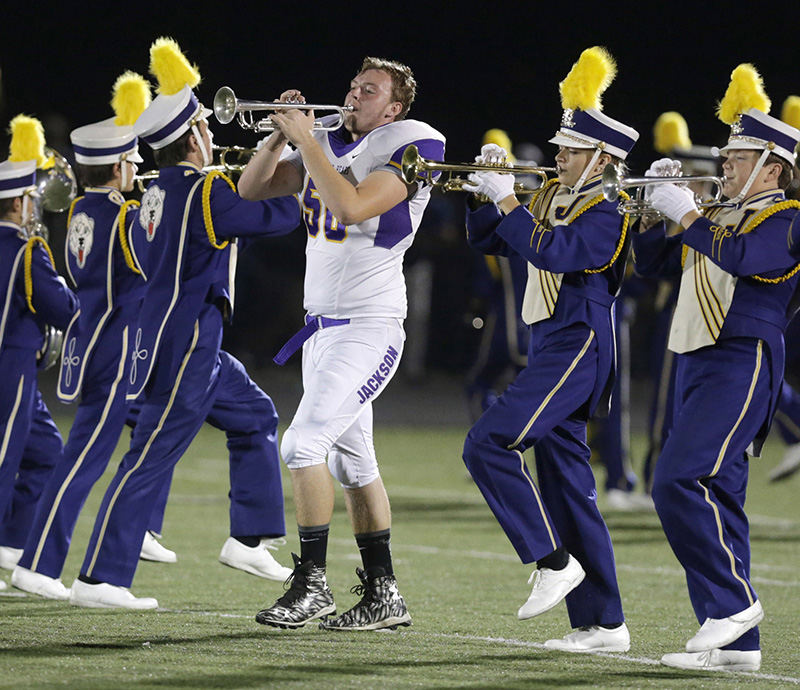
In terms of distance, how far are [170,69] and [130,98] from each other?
68 centimetres

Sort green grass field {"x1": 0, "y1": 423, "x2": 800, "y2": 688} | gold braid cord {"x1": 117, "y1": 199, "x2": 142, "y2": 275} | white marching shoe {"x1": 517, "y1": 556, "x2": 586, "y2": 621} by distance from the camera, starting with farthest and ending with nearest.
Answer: gold braid cord {"x1": 117, "y1": 199, "x2": 142, "y2": 275}
white marching shoe {"x1": 517, "y1": 556, "x2": 586, "y2": 621}
green grass field {"x1": 0, "y1": 423, "x2": 800, "y2": 688}

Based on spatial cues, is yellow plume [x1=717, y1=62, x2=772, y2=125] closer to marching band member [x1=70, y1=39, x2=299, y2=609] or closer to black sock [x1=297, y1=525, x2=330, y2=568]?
marching band member [x1=70, y1=39, x2=299, y2=609]

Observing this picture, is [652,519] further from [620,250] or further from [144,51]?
[144,51]

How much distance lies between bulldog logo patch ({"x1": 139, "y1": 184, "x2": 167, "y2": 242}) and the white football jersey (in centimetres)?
Result: 77

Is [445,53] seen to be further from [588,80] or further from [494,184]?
[494,184]

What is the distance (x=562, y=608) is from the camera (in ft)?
20.6

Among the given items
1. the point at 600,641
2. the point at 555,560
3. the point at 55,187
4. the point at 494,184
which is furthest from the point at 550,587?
the point at 55,187

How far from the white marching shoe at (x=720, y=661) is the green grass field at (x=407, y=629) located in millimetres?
54

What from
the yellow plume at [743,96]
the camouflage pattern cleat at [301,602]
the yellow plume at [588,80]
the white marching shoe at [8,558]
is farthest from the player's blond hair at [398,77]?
the white marching shoe at [8,558]

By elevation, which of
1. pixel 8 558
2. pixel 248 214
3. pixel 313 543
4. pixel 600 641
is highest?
pixel 248 214

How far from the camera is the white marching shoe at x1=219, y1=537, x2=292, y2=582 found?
623 cm

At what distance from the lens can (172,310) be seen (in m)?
5.91

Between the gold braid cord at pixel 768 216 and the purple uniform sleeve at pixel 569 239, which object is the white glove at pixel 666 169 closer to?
the purple uniform sleeve at pixel 569 239

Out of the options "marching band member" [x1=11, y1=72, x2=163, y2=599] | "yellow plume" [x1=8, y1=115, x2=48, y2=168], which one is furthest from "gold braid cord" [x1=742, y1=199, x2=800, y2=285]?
"yellow plume" [x1=8, y1=115, x2=48, y2=168]
